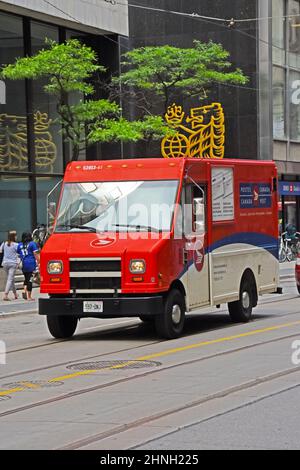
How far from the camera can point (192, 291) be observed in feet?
51.4

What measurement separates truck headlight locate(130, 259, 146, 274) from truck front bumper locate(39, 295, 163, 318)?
16.8 inches

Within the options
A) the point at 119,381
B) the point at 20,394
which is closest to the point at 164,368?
the point at 119,381

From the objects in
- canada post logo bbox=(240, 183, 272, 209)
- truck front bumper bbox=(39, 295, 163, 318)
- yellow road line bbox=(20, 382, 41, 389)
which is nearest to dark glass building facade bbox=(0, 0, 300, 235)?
canada post logo bbox=(240, 183, 272, 209)

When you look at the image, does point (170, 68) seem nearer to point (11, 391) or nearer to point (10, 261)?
point (10, 261)

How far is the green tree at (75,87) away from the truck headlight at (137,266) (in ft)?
41.0

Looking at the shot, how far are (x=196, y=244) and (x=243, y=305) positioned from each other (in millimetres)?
2441

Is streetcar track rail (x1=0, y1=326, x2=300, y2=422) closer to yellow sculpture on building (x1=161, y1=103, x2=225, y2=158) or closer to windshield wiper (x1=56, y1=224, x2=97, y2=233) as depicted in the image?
windshield wiper (x1=56, y1=224, x2=97, y2=233)

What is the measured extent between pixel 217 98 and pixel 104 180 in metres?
27.2

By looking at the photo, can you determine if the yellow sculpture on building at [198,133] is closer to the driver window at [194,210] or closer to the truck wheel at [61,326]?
the driver window at [194,210]

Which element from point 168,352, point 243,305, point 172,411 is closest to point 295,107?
point 243,305

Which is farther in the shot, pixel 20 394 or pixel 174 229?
pixel 174 229

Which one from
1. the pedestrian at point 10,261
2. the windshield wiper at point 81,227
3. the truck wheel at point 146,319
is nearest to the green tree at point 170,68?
the pedestrian at point 10,261

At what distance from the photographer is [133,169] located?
15633 millimetres
